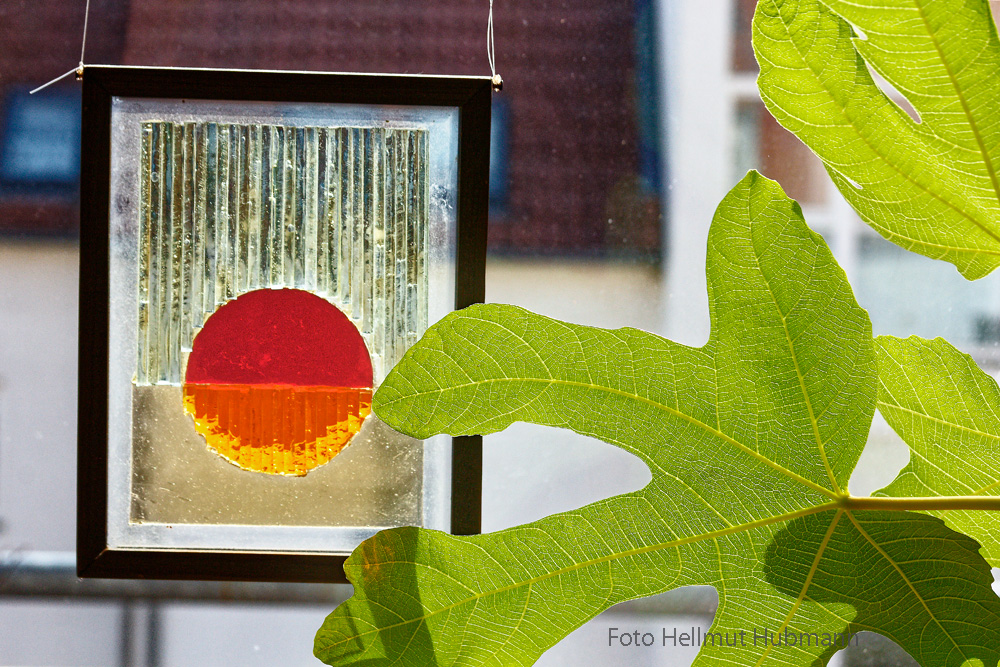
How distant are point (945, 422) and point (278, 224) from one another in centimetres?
75

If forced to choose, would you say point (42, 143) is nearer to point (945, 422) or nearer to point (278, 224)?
point (278, 224)

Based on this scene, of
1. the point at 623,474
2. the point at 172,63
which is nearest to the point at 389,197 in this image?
the point at 172,63

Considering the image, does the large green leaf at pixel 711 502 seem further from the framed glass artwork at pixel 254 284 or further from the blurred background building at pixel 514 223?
the blurred background building at pixel 514 223

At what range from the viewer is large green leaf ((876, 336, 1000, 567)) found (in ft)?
1.66

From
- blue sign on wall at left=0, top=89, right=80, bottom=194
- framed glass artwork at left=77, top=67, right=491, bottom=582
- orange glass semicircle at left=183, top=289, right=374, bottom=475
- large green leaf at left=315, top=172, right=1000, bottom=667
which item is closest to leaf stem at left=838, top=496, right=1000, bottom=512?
large green leaf at left=315, top=172, right=1000, bottom=667

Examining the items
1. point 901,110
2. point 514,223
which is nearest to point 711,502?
point 901,110

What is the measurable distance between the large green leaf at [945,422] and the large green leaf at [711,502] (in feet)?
0.26

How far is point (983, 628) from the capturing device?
44cm

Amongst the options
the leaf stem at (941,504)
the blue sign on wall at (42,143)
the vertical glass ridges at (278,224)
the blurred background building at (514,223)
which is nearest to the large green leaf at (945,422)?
the leaf stem at (941,504)

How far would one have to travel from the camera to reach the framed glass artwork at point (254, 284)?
0.81 meters

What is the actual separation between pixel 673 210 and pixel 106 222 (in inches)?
30.4

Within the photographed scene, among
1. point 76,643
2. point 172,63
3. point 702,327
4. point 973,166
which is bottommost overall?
point 76,643

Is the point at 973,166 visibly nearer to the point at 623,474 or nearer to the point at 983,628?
the point at 983,628

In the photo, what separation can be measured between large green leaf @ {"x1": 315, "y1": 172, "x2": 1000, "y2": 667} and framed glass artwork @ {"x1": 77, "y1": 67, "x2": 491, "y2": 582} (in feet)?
1.07
